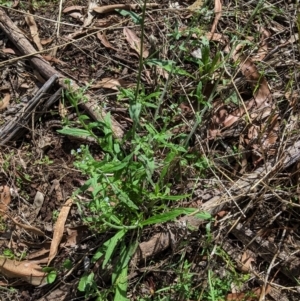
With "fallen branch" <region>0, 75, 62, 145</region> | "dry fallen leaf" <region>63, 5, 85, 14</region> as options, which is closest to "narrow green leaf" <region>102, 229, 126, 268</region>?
"fallen branch" <region>0, 75, 62, 145</region>

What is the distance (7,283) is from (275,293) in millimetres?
1420

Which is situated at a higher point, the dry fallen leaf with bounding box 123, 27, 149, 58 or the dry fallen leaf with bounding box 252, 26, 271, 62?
the dry fallen leaf with bounding box 123, 27, 149, 58

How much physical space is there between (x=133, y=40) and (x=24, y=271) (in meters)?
1.59

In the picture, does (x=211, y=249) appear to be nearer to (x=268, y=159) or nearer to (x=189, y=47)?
(x=268, y=159)

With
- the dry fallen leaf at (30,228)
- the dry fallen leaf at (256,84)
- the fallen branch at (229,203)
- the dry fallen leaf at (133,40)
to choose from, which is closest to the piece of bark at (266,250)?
the fallen branch at (229,203)

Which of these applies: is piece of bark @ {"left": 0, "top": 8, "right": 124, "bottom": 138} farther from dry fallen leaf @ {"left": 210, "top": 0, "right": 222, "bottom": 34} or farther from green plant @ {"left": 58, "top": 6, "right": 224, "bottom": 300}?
dry fallen leaf @ {"left": 210, "top": 0, "right": 222, "bottom": 34}

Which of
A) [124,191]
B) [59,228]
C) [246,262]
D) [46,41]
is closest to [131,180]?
[124,191]

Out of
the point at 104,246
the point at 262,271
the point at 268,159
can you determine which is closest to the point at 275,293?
the point at 262,271

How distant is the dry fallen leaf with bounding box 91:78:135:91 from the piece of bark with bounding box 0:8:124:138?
14 cm

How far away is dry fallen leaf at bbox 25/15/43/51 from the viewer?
10.7ft

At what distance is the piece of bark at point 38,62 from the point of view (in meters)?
2.92

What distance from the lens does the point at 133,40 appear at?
3.29 meters

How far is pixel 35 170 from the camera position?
2.95 metres

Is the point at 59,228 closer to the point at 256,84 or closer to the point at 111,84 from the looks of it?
the point at 111,84
